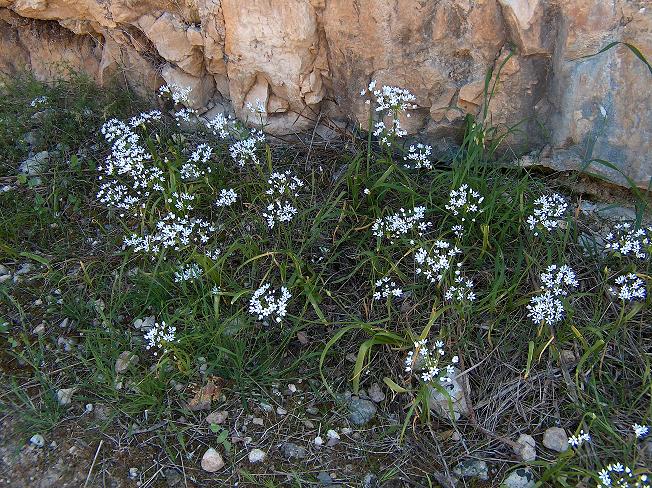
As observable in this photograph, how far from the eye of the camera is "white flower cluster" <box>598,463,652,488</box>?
2.14m

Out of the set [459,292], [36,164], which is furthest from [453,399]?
[36,164]

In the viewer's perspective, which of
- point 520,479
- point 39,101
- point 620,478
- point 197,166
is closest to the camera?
point 620,478

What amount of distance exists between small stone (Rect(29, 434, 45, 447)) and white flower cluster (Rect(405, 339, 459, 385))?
1.42 m

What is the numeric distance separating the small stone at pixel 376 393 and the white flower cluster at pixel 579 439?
711 mm

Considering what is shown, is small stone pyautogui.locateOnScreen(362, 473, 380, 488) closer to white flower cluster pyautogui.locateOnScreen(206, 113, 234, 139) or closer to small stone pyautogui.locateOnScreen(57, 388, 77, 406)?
small stone pyautogui.locateOnScreen(57, 388, 77, 406)

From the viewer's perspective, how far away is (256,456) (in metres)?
2.44

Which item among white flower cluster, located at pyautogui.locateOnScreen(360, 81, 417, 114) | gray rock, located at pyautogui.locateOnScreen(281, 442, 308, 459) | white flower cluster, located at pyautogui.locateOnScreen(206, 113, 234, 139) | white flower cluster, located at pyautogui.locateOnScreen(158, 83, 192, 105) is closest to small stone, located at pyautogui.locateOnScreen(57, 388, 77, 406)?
gray rock, located at pyautogui.locateOnScreen(281, 442, 308, 459)

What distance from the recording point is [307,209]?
120 inches

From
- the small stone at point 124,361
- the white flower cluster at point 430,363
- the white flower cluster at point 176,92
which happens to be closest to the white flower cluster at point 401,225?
the white flower cluster at point 430,363

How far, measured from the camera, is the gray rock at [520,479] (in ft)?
7.61

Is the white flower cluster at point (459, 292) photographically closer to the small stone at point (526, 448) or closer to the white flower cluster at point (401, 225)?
the white flower cluster at point (401, 225)

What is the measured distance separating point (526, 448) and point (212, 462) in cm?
116

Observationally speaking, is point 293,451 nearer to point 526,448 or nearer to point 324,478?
point 324,478

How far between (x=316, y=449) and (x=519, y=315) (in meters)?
1.00
